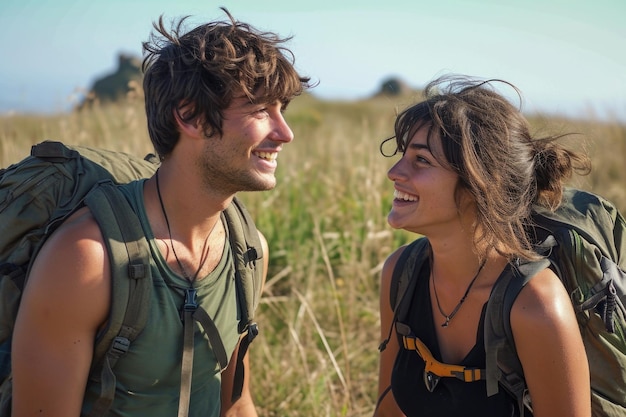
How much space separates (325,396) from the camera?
145 inches

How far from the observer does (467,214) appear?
2.66m

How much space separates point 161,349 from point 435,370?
100 cm

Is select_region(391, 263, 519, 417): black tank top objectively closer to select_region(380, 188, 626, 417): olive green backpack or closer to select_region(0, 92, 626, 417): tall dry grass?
select_region(380, 188, 626, 417): olive green backpack

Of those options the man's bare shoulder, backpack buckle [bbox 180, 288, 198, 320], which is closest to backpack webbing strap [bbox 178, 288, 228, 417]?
backpack buckle [bbox 180, 288, 198, 320]

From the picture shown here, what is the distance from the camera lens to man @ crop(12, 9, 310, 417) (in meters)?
2.16

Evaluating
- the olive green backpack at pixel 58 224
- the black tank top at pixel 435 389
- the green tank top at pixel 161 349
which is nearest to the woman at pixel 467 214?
the black tank top at pixel 435 389

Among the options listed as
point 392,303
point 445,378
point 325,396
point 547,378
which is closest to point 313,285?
point 325,396

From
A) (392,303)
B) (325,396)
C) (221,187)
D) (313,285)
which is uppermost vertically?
(221,187)

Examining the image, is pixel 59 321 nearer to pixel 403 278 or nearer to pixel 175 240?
pixel 175 240

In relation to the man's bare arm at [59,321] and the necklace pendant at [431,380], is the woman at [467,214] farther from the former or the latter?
the man's bare arm at [59,321]

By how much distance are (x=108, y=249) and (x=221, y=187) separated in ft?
1.66

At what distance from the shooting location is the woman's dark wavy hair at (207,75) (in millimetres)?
2584

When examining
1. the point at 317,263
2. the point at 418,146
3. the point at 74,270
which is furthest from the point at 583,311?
the point at 317,263

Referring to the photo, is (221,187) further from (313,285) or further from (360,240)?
(360,240)
